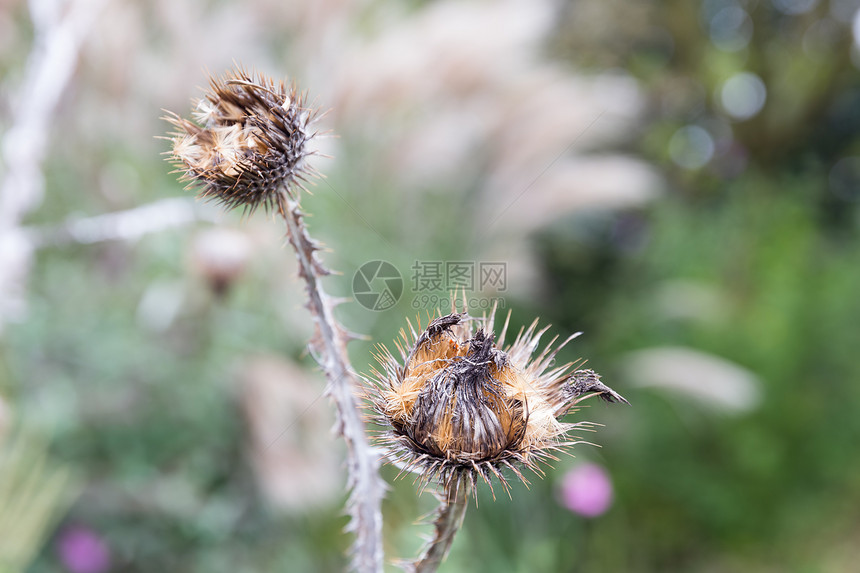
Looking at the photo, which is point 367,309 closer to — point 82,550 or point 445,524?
point 82,550

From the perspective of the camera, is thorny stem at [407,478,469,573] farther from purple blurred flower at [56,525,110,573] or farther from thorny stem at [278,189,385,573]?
purple blurred flower at [56,525,110,573]

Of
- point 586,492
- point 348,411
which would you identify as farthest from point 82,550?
point 348,411

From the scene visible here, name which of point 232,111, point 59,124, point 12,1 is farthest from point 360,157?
point 232,111

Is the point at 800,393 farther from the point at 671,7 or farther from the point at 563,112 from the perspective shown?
the point at 671,7

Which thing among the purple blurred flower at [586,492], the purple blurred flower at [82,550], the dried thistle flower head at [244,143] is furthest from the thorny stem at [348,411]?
the purple blurred flower at [82,550]

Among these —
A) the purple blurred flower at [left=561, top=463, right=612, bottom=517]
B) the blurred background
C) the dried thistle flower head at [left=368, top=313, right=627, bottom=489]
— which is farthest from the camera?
the blurred background

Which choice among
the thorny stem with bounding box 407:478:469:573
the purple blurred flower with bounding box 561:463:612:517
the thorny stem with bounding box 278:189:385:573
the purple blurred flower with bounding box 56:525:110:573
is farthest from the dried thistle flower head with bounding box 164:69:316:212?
the purple blurred flower with bounding box 56:525:110:573
